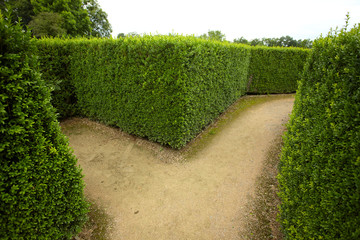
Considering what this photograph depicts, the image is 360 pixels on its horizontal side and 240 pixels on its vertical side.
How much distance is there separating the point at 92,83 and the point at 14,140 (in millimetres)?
7234

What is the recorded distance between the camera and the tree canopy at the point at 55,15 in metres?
22.2

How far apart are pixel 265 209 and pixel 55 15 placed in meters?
29.3

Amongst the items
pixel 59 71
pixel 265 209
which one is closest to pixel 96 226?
pixel 265 209

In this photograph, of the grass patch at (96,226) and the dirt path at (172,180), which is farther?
the dirt path at (172,180)

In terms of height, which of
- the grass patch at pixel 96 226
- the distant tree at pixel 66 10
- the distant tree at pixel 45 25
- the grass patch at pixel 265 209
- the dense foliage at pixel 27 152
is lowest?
the grass patch at pixel 96 226

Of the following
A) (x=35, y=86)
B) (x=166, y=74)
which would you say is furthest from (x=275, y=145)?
(x=35, y=86)

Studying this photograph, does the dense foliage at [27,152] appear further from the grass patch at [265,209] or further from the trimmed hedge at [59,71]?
the trimmed hedge at [59,71]

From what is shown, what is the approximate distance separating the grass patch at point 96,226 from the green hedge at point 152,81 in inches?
134

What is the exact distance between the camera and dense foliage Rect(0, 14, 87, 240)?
2951mm

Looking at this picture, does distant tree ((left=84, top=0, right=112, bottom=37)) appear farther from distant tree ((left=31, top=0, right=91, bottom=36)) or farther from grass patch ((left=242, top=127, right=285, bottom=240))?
grass patch ((left=242, top=127, right=285, bottom=240))

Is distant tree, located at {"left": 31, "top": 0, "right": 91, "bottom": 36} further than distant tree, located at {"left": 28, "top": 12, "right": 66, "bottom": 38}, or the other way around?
distant tree, located at {"left": 31, "top": 0, "right": 91, "bottom": 36}

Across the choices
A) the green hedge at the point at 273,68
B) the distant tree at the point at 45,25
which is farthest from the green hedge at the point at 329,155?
the distant tree at the point at 45,25

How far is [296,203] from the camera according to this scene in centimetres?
363

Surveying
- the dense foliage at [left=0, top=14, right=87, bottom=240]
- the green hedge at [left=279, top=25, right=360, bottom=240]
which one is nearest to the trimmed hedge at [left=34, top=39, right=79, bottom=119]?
the dense foliage at [left=0, top=14, right=87, bottom=240]
